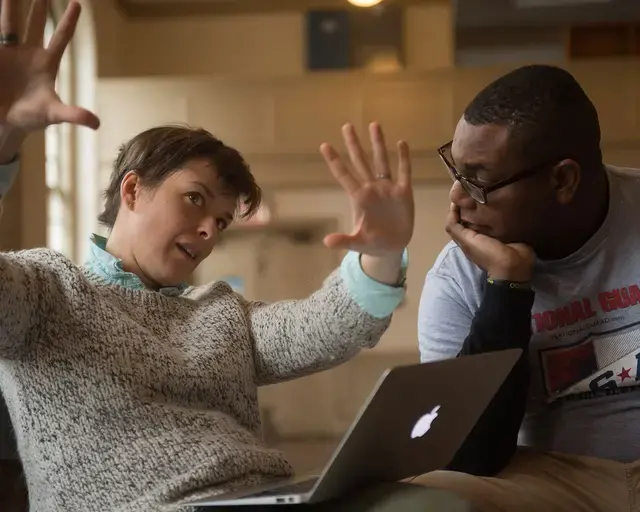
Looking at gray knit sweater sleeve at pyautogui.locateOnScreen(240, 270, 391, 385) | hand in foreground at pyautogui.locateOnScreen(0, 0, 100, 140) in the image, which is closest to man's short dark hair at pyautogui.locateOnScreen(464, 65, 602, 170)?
gray knit sweater sleeve at pyautogui.locateOnScreen(240, 270, 391, 385)

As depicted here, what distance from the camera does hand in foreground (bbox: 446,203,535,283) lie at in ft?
3.89

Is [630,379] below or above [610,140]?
below

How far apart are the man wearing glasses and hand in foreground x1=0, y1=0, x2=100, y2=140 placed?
0.58 m

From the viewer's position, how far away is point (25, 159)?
3.36 meters

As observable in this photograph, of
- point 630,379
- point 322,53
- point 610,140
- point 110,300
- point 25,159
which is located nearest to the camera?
point 110,300

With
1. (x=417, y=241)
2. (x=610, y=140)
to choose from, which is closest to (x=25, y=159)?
(x=417, y=241)

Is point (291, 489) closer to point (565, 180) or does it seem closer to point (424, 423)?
point (424, 423)

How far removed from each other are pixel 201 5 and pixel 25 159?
2.18m

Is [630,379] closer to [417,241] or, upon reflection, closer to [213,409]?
[213,409]

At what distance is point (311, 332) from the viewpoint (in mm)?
1132

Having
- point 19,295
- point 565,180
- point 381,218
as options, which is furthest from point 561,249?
point 19,295

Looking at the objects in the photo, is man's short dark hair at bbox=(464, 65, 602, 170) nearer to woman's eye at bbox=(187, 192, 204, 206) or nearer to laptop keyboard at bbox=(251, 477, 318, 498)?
woman's eye at bbox=(187, 192, 204, 206)

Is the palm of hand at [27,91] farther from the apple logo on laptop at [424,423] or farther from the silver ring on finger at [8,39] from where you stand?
the apple logo on laptop at [424,423]

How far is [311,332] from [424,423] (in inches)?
9.4
